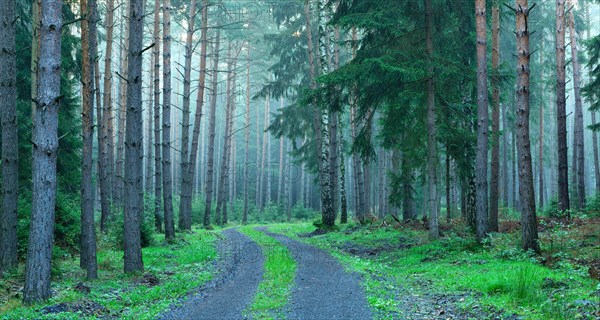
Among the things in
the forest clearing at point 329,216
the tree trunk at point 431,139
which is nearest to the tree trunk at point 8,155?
the forest clearing at point 329,216

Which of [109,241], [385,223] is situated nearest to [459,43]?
[385,223]

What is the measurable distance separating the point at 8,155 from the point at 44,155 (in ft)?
11.1

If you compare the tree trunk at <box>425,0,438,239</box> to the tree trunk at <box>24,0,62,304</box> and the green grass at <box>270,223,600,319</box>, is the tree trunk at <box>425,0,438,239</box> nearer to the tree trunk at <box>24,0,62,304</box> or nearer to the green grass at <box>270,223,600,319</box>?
the green grass at <box>270,223,600,319</box>

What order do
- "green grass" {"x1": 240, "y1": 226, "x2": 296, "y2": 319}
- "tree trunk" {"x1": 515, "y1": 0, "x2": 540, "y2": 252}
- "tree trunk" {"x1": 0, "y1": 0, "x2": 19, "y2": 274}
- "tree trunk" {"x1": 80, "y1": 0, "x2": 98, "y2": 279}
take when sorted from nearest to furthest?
"green grass" {"x1": 240, "y1": 226, "x2": 296, "y2": 319} < "tree trunk" {"x1": 0, "y1": 0, "x2": 19, "y2": 274} < "tree trunk" {"x1": 80, "y1": 0, "x2": 98, "y2": 279} < "tree trunk" {"x1": 515, "y1": 0, "x2": 540, "y2": 252}

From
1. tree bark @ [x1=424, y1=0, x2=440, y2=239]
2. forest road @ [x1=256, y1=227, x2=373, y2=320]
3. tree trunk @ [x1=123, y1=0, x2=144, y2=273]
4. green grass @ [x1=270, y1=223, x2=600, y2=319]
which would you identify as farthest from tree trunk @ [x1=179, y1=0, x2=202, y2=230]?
forest road @ [x1=256, y1=227, x2=373, y2=320]

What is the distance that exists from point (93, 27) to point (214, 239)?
12.1 metres

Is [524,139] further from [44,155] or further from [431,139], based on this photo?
[44,155]

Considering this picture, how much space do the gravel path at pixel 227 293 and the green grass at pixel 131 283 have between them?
0.33 m

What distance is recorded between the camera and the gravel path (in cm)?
848

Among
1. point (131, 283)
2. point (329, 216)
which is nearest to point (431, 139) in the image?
point (329, 216)

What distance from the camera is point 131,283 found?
11703mm

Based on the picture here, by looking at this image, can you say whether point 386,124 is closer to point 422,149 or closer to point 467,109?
point 422,149

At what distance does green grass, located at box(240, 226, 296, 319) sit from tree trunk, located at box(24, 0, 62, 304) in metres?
3.58

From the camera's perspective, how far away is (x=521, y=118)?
44.3 feet
